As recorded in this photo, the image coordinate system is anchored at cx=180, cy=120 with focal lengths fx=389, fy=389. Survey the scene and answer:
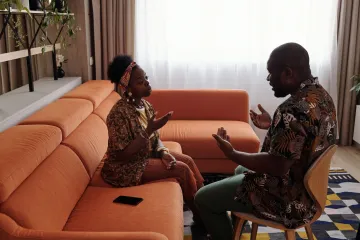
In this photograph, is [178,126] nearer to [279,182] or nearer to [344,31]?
[279,182]

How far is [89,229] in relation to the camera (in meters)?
1.77

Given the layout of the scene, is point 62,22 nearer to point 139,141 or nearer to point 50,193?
point 139,141

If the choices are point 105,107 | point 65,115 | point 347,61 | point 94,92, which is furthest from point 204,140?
point 347,61

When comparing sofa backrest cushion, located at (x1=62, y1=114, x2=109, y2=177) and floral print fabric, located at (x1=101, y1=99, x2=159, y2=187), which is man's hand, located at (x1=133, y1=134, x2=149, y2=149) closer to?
floral print fabric, located at (x1=101, y1=99, x2=159, y2=187)

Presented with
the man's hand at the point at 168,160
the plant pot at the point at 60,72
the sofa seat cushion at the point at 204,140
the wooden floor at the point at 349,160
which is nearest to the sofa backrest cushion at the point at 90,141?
the man's hand at the point at 168,160

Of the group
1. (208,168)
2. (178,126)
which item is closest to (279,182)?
(208,168)

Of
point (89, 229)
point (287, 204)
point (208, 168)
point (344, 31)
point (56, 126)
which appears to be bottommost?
point (208, 168)

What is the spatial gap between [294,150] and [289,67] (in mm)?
370

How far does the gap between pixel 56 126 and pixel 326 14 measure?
11.0 ft

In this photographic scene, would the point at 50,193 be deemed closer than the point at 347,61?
Yes

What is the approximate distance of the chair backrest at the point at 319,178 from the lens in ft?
5.32

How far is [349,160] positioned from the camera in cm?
399

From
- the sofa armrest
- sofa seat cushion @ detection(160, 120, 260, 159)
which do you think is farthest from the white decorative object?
the sofa armrest

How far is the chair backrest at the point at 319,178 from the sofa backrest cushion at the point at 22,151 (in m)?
1.18
